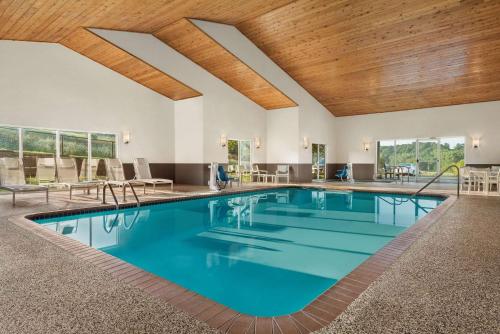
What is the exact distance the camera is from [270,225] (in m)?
5.38

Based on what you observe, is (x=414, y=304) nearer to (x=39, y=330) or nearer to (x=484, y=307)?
(x=484, y=307)

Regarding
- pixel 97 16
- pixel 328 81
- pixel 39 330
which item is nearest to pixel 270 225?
pixel 39 330

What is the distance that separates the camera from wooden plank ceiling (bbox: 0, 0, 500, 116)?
22.7 ft

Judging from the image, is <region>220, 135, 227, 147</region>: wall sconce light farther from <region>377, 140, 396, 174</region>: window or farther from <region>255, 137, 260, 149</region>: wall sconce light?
<region>377, 140, 396, 174</region>: window

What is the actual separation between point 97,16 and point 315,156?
10207 mm

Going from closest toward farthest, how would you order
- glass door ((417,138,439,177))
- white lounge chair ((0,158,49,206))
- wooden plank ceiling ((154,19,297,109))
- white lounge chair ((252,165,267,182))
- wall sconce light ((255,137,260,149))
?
white lounge chair ((0,158,49,206)) → wooden plank ceiling ((154,19,297,109)) → white lounge chair ((252,165,267,182)) → wall sconce light ((255,137,260,149)) → glass door ((417,138,439,177))

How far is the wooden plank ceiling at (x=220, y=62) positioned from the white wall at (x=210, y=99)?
0.79 ft

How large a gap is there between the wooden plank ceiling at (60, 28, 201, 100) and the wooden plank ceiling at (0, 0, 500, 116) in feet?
1.35

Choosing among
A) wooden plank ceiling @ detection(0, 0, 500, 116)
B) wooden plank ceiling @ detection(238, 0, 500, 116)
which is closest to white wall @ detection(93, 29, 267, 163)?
wooden plank ceiling @ detection(0, 0, 500, 116)

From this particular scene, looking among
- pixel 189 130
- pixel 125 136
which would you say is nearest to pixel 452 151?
pixel 189 130

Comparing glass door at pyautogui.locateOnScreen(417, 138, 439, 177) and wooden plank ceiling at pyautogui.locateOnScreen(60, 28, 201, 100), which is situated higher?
wooden plank ceiling at pyautogui.locateOnScreen(60, 28, 201, 100)

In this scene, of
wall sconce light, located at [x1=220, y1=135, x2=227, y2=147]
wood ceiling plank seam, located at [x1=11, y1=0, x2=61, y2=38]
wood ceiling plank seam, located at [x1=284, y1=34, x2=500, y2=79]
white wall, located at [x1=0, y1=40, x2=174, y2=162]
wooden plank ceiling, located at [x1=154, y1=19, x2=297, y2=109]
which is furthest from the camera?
wall sconce light, located at [x1=220, y1=135, x2=227, y2=147]

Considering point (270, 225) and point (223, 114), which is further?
point (223, 114)

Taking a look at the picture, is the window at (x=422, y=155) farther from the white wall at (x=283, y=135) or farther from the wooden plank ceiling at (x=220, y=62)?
the wooden plank ceiling at (x=220, y=62)
